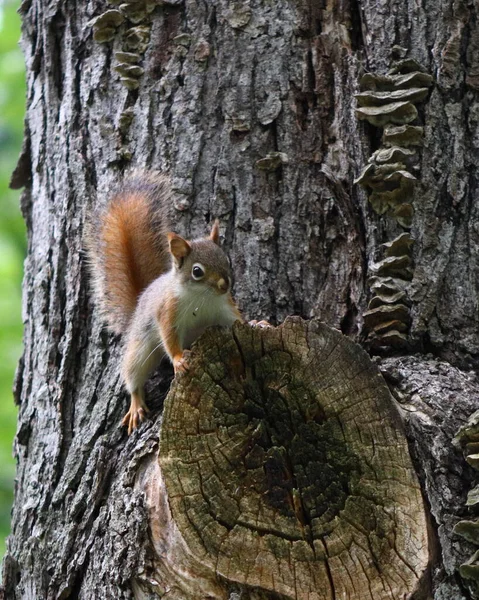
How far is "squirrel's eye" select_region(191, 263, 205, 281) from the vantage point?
8.13ft

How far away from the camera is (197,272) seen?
99.9 inches

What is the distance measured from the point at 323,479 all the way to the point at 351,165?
1.01 m

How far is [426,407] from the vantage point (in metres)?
2.01

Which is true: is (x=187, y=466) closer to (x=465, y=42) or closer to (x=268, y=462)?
(x=268, y=462)

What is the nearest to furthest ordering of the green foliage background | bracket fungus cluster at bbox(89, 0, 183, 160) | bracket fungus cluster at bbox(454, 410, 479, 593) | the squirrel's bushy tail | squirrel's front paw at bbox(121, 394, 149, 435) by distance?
bracket fungus cluster at bbox(454, 410, 479, 593)
squirrel's front paw at bbox(121, 394, 149, 435)
the squirrel's bushy tail
bracket fungus cluster at bbox(89, 0, 183, 160)
the green foliage background

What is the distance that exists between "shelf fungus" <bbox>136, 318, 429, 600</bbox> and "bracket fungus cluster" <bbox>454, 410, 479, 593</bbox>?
9 cm

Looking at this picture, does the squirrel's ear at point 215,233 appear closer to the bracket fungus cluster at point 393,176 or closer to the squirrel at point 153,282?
the squirrel at point 153,282

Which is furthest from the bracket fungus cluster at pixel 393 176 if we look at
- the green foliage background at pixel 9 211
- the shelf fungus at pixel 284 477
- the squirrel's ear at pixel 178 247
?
the green foliage background at pixel 9 211

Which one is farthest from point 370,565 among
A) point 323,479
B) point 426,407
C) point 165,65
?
point 165,65

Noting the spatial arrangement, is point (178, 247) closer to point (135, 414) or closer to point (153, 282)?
point (153, 282)

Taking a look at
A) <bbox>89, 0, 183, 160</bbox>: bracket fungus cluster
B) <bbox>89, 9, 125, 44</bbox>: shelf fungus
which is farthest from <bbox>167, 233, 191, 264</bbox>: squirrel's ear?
<bbox>89, 9, 125, 44</bbox>: shelf fungus

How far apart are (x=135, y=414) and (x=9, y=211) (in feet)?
12.5

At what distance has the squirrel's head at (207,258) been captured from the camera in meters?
2.43

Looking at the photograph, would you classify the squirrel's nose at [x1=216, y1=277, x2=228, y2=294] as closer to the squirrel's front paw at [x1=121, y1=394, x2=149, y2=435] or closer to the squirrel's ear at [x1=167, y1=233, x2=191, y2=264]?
the squirrel's ear at [x1=167, y1=233, x2=191, y2=264]
